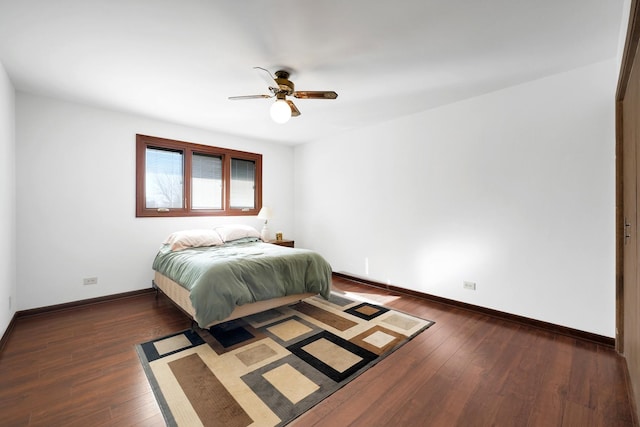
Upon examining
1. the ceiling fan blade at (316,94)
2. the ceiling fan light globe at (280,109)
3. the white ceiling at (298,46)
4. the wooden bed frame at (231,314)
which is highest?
the white ceiling at (298,46)

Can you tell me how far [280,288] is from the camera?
2.91 meters

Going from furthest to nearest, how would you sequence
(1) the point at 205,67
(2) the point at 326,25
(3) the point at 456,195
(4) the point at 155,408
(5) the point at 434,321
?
(3) the point at 456,195, (5) the point at 434,321, (1) the point at 205,67, (2) the point at 326,25, (4) the point at 155,408

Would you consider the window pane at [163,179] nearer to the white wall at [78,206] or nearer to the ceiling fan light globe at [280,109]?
the white wall at [78,206]

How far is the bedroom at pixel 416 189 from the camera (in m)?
2.55

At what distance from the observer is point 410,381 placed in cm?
195

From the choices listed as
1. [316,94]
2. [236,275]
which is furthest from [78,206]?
[316,94]

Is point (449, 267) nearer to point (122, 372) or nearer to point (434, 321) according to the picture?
point (434, 321)

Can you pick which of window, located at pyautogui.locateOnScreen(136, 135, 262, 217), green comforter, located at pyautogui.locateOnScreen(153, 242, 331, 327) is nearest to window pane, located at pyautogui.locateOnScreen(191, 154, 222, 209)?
window, located at pyautogui.locateOnScreen(136, 135, 262, 217)

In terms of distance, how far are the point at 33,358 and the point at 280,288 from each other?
2.07 m

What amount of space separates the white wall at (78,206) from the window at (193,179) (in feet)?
0.45

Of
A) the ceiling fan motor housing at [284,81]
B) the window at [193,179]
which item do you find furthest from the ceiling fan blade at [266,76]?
the window at [193,179]

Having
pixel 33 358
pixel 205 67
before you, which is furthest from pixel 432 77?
pixel 33 358

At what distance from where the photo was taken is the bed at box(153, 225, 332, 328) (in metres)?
2.46

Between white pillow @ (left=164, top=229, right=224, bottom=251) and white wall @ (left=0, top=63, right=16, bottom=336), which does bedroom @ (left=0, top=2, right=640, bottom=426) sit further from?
white pillow @ (left=164, top=229, right=224, bottom=251)
